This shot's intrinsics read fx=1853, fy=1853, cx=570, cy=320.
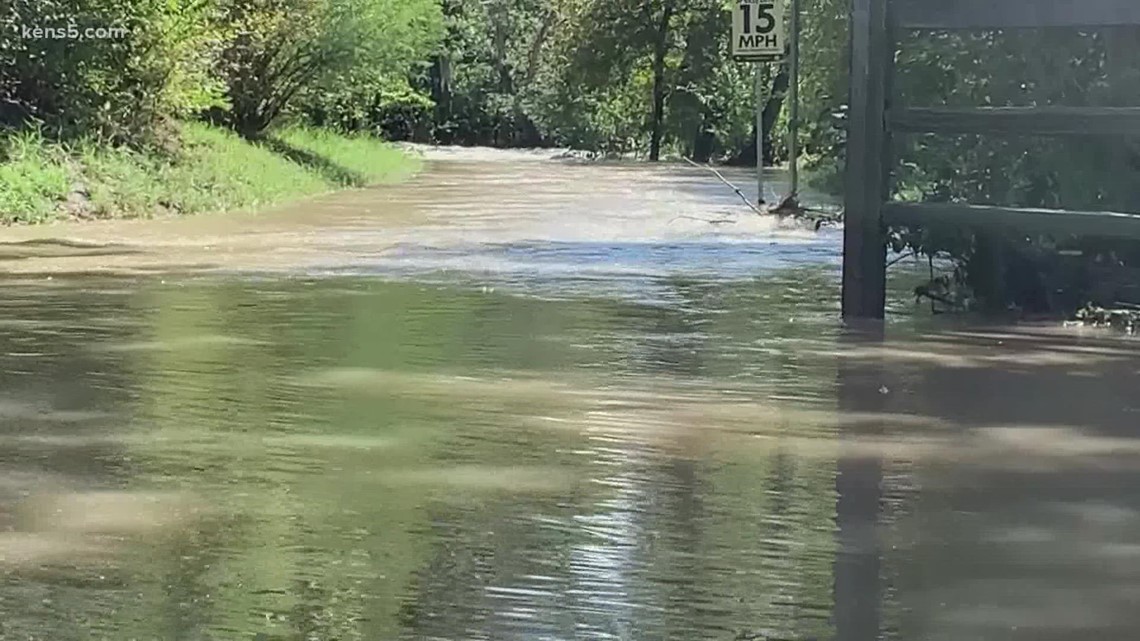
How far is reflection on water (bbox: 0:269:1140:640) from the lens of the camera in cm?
488

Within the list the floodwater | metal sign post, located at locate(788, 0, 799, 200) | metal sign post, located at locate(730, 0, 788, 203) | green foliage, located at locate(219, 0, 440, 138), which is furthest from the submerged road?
green foliage, located at locate(219, 0, 440, 138)

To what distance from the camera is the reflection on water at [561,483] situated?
4.88m

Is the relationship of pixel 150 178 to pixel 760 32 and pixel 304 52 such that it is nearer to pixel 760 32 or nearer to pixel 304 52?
pixel 760 32

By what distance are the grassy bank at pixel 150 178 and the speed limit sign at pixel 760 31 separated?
7188 mm

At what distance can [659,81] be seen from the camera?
55969 millimetres

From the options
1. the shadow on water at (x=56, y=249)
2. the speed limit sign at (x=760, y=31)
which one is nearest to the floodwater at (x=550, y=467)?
the shadow on water at (x=56, y=249)

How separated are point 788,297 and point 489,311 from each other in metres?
2.25

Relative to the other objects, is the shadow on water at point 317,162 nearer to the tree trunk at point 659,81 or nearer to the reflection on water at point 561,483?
the tree trunk at point 659,81

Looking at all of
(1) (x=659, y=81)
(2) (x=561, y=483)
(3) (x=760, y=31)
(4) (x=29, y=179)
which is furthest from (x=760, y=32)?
(1) (x=659, y=81)

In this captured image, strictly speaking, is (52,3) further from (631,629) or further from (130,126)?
(631,629)

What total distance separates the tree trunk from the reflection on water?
45074 mm

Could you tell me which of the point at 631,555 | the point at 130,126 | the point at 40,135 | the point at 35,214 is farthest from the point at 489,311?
the point at 130,126

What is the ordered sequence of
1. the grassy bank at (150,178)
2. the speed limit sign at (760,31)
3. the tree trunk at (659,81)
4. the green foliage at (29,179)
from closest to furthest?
the green foliage at (29,179)
the speed limit sign at (760,31)
the grassy bank at (150,178)
the tree trunk at (659,81)

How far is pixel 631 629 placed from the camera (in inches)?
185
